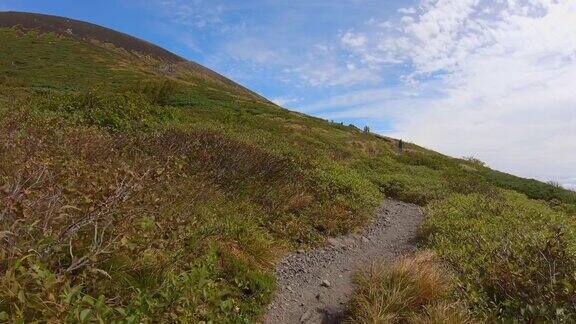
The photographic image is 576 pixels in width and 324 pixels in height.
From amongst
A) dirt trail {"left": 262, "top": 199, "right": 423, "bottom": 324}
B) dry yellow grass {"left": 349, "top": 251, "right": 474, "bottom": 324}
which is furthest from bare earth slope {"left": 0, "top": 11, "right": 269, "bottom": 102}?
dry yellow grass {"left": 349, "top": 251, "right": 474, "bottom": 324}

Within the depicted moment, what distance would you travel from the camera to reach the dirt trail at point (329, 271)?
677cm

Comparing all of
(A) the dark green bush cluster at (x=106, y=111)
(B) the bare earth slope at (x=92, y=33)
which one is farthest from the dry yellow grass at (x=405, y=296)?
(B) the bare earth slope at (x=92, y=33)

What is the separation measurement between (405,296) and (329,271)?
2.33 m

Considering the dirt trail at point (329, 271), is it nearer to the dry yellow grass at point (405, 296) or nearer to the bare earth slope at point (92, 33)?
the dry yellow grass at point (405, 296)

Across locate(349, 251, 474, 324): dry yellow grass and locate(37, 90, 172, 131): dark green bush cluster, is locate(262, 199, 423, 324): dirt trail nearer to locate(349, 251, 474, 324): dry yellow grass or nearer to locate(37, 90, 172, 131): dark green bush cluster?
locate(349, 251, 474, 324): dry yellow grass

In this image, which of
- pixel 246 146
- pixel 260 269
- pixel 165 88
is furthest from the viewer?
pixel 165 88

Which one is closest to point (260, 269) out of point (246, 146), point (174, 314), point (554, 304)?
point (174, 314)

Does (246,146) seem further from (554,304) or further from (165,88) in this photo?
(165,88)

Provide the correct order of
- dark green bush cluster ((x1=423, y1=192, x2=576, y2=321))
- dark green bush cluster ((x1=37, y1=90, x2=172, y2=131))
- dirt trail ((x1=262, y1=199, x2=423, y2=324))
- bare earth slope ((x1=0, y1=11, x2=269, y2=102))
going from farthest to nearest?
bare earth slope ((x1=0, y1=11, x2=269, y2=102))
dark green bush cluster ((x1=37, y1=90, x2=172, y2=131))
dirt trail ((x1=262, y1=199, x2=423, y2=324))
dark green bush cluster ((x1=423, y1=192, x2=576, y2=321))

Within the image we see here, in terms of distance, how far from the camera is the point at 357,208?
13.2 m

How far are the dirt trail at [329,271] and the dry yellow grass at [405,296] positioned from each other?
474 mm

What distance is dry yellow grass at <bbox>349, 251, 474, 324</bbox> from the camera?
5.80 meters

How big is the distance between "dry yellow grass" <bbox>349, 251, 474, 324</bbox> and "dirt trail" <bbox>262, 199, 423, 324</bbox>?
47 cm

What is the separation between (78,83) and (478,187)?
32.8 m
